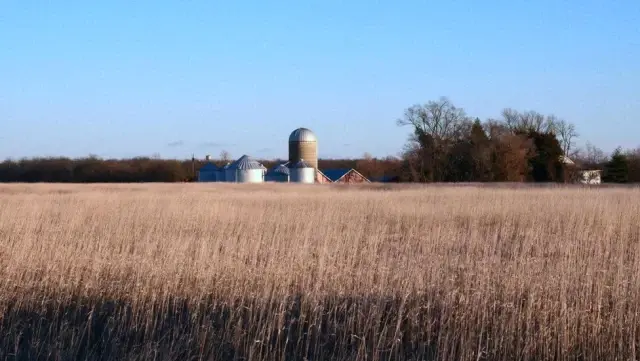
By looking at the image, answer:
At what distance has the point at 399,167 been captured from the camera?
74.2 meters

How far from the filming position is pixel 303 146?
85312mm

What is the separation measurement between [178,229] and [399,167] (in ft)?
196

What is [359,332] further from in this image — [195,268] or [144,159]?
[144,159]

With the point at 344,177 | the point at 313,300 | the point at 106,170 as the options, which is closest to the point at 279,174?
the point at 344,177

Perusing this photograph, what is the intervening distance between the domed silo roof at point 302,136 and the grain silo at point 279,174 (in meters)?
4.00

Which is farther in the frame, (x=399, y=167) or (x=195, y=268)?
(x=399, y=167)

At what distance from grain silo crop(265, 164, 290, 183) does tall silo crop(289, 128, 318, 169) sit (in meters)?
2.32

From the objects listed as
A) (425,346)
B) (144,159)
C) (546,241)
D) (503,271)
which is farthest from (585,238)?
(144,159)

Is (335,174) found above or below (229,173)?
below

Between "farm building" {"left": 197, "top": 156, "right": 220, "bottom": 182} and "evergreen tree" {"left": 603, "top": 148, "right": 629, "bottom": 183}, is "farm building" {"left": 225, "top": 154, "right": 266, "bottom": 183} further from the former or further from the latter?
"evergreen tree" {"left": 603, "top": 148, "right": 629, "bottom": 183}

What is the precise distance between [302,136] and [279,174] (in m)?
6.15

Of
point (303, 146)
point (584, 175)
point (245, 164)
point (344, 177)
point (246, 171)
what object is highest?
point (303, 146)

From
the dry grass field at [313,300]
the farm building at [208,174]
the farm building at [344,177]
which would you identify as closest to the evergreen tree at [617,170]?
the farm building at [344,177]

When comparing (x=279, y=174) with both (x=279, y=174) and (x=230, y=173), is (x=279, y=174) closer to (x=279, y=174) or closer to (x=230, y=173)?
(x=279, y=174)
